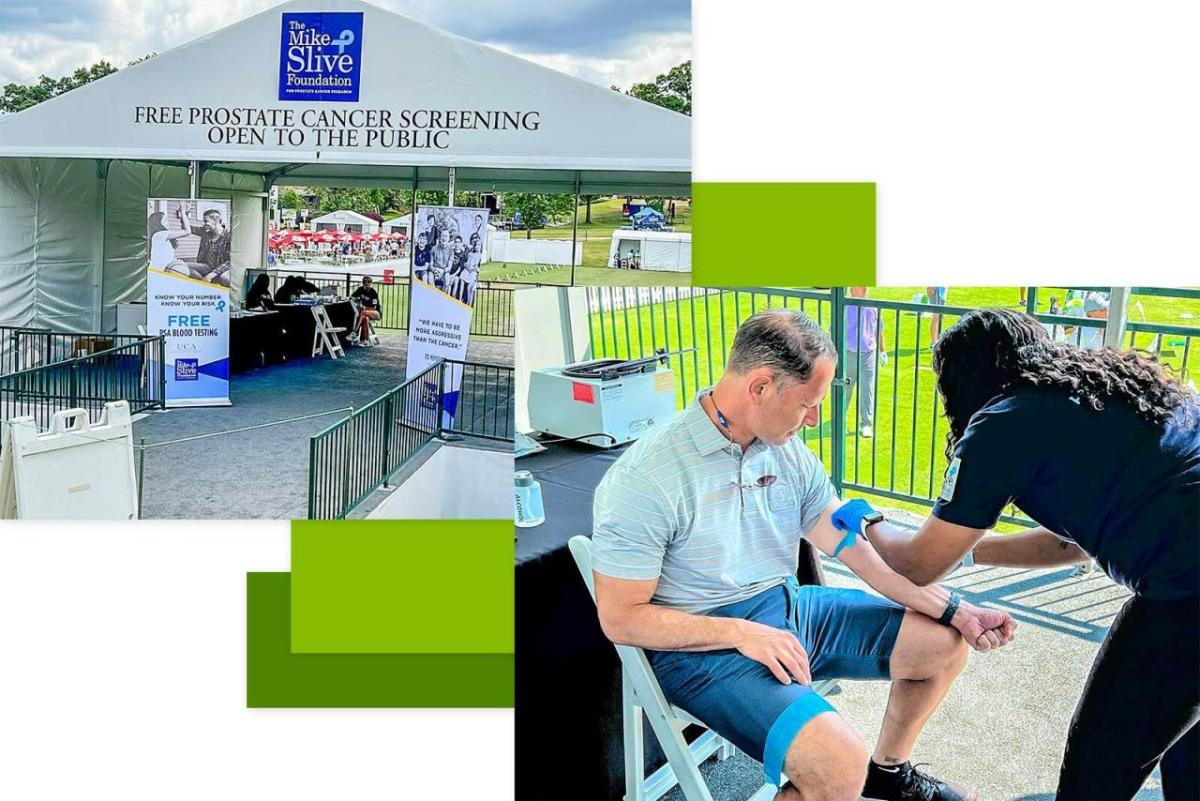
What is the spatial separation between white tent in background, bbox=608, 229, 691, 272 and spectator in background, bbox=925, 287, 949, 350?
7.26ft

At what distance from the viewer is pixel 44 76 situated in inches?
168

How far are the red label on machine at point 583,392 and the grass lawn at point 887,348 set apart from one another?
0.14 metres

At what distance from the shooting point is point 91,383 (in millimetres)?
3932

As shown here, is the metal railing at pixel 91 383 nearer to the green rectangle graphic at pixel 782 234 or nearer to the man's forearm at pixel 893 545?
the green rectangle graphic at pixel 782 234

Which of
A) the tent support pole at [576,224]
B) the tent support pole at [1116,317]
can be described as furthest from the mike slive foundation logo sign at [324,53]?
the tent support pole at [1116,317]

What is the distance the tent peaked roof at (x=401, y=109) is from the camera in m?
3.97

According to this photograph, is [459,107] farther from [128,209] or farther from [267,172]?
[267,172]

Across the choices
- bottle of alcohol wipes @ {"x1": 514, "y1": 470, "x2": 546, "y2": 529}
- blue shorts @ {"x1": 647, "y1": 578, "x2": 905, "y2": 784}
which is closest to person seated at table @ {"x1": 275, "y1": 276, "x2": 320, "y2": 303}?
bottle of alcohol wipes @ {"x1": 514, "y1": 470, "x2": 546, "y2": 529}

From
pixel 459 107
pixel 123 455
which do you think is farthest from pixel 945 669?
pixel 459 107

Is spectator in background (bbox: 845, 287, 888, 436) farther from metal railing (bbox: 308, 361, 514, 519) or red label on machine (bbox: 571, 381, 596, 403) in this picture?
metal railing (bbox: 308, 361, 514, 519)

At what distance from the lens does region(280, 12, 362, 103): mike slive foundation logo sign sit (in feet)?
13.0

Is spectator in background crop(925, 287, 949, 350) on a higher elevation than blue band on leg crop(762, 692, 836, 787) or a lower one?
higher

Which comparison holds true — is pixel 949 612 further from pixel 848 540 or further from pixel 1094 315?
pixel 1094 315

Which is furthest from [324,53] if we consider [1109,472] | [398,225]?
[1109,472]
